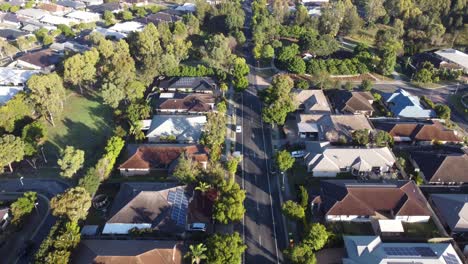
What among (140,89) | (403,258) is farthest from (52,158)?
(403,258)

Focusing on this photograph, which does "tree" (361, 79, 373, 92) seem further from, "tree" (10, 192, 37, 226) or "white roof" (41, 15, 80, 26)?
"white roof" (41, 15, 80, 26)

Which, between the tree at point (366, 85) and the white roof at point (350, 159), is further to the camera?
the tree at point (366, 85)

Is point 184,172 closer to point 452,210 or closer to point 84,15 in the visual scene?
point 452,210

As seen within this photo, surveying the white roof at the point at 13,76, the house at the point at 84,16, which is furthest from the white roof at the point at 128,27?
the white roof at the point at 13,76

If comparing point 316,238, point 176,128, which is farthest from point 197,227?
point 176,128

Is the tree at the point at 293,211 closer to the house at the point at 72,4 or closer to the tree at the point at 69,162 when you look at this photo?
the tree at the point at 69,162
